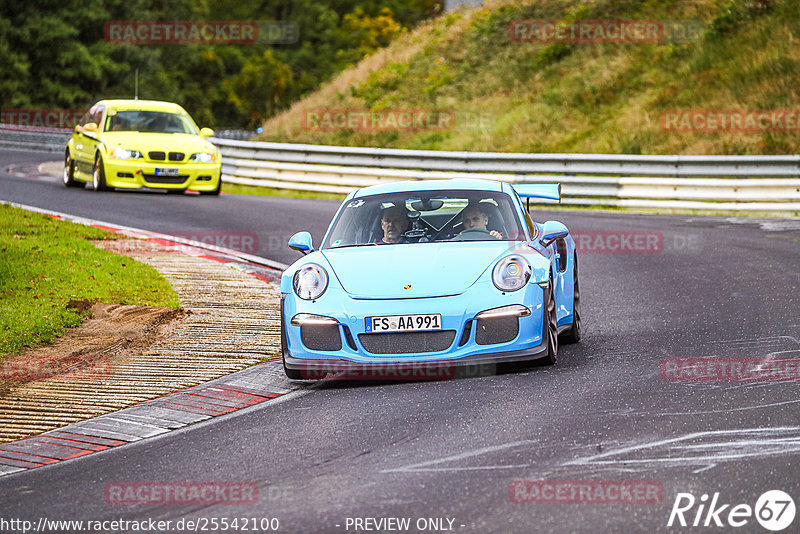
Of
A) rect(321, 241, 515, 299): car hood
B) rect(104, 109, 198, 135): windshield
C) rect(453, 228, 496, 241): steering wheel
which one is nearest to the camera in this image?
rect(321, 241, 515, 299): car hood

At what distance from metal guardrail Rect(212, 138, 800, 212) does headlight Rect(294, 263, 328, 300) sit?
46.0ft

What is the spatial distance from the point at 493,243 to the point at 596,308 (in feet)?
9.14

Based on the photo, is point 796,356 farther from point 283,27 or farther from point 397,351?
point 283,27

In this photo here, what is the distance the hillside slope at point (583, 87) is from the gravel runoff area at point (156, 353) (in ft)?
51.6

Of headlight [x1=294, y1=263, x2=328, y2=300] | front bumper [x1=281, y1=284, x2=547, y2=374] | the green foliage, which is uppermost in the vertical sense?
the green foliage

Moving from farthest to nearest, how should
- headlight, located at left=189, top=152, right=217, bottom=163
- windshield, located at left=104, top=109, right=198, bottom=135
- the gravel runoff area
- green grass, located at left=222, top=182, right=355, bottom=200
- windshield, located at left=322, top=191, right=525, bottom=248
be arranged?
green grass, located at left=222, top=182, right=355, bottom=200 → windshield, located at left=104, top=109, right=198, bottom=135 → headlight, located at left=189, top=152, right=217, bottom=163 → windshield, located at left=322, top=191, right=525, bottom=248 → the gravel runoff area

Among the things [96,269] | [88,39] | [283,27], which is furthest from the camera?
[283,27]

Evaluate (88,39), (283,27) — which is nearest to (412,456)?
(88,39)

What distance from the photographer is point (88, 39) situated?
64.0 m

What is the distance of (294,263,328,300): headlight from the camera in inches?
323

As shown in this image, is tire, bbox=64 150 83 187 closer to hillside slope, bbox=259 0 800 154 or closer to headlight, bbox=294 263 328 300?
hillside slope, bbox=259 0 800 154

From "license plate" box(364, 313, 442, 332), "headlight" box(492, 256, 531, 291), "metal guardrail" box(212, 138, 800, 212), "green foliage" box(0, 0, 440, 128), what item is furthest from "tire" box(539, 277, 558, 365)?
"green foliage" box(0, 0, 440, 128)

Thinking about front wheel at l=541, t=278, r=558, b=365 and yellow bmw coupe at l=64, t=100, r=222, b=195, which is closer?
front wheel at l=541, t=278, r=558, b=365

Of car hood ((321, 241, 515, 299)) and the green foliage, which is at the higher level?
the green foliage
